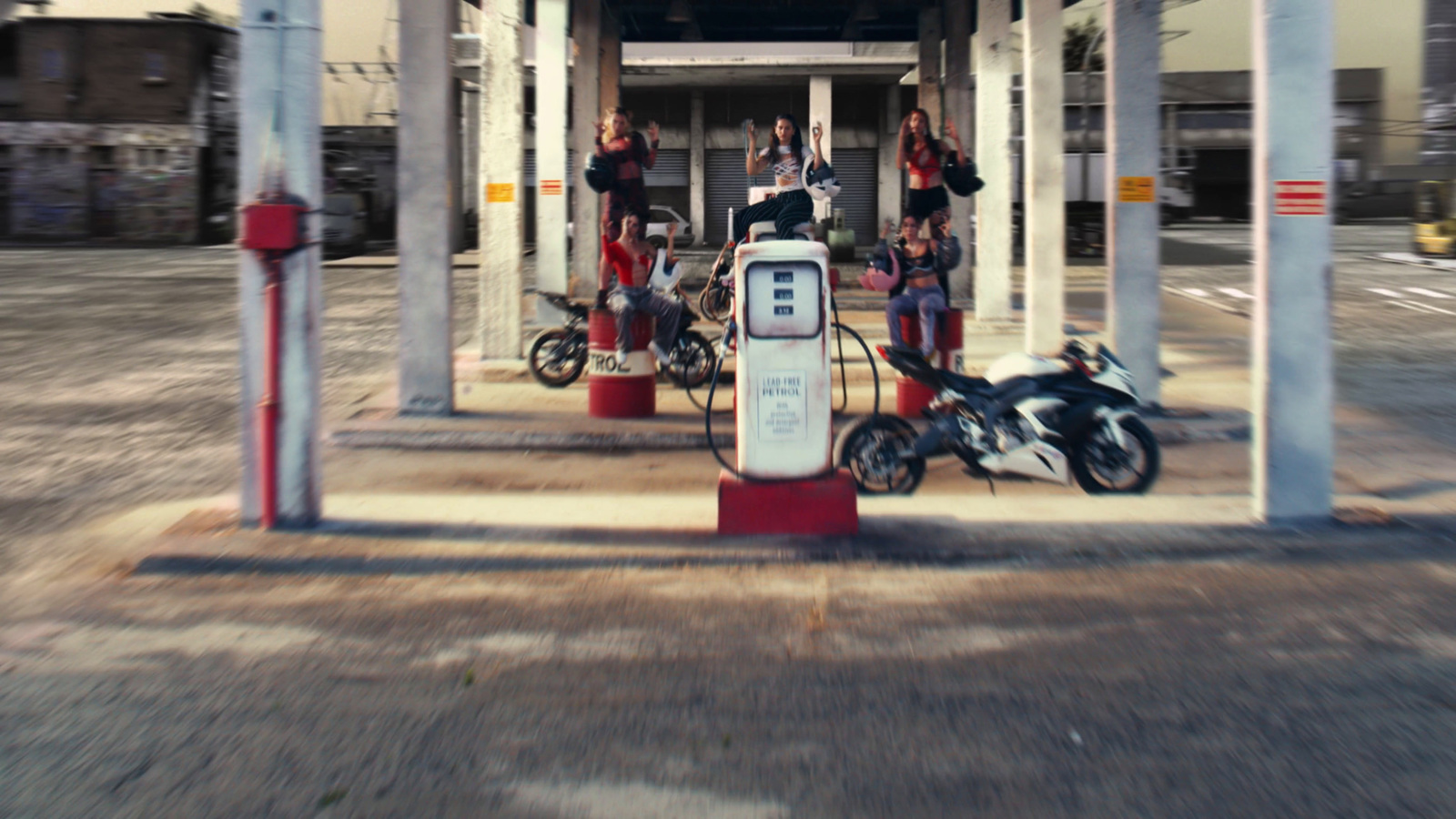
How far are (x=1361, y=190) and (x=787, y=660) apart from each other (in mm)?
68213

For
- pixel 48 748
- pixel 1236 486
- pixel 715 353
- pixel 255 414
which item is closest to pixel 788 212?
pixel 715 353

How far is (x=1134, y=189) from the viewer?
11977 millimetres

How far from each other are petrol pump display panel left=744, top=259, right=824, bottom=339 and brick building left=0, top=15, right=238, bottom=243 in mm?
48410

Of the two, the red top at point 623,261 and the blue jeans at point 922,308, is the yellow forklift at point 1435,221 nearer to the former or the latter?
the blue jeans at point 922,308

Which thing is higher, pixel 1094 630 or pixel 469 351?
pixel 469 351

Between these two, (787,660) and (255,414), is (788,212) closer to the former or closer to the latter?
(255,414)

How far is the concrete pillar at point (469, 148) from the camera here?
156 feet

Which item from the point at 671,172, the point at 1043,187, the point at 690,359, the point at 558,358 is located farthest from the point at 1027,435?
the point at 671,172

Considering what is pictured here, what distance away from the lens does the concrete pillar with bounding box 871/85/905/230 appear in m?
47.8

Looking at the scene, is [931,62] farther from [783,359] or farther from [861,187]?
[861,187]

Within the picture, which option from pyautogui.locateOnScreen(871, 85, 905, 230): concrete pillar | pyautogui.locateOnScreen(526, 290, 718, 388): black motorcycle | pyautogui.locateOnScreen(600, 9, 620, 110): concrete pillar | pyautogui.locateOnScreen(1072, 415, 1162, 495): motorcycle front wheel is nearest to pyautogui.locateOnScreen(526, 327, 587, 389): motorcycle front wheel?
pyautogui.locateOnScreen(526, 290, 718, 388): black motorcycle

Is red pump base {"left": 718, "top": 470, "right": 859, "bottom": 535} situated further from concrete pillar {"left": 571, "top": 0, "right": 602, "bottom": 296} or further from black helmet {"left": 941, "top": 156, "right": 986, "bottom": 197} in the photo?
concrete pillar {"left": 571, "top": 0, "right": 602, "bottom": 296}

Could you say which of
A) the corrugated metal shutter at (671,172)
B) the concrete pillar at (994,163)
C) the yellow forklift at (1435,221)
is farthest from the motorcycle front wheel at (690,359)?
the corrugated metal shutter at (671,172)

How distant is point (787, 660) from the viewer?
5547 mm
